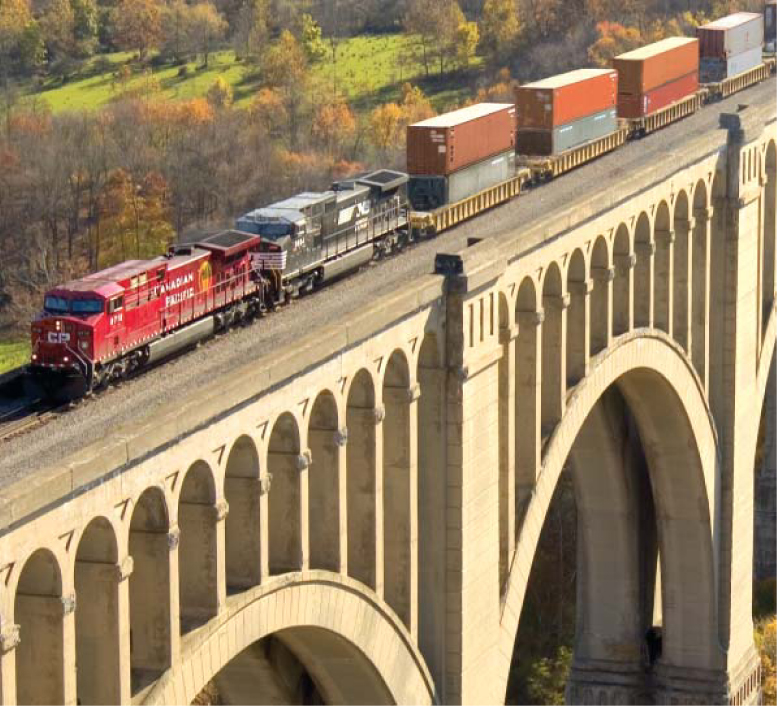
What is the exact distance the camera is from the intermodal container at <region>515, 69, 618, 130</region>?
63.2m

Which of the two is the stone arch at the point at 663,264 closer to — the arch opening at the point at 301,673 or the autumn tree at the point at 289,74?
the arch opening at the point at 301,673

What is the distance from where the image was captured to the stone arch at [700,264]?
54906 millimetres

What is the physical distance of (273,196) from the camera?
353 ft

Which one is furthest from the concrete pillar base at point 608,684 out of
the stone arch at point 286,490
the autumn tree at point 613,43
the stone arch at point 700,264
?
the autumn tree at point 613,43

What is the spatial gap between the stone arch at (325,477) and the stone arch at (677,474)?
49.2 feet

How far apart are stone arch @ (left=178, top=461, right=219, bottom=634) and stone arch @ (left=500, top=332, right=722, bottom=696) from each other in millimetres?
19219

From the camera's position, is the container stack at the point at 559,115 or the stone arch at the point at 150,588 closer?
the stone arch at the point at 150,588

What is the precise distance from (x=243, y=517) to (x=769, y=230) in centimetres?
3317

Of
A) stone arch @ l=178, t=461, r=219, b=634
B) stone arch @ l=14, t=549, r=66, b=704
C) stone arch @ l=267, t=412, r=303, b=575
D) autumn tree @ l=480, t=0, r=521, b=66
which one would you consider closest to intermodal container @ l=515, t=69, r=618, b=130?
stone arch @ l=267, t=412, r=303, b=575

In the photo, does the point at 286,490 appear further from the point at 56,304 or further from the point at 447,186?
the point at 447,186

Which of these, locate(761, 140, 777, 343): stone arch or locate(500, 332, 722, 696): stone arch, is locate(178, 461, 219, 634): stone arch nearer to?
locate(500, 332, 722, 696): stone arch

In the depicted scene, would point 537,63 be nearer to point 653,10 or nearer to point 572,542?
point 653,10

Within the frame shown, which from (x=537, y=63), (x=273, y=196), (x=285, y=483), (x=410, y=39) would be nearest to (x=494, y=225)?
(x=285, y=483)

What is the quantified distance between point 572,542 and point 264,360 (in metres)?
48.4
